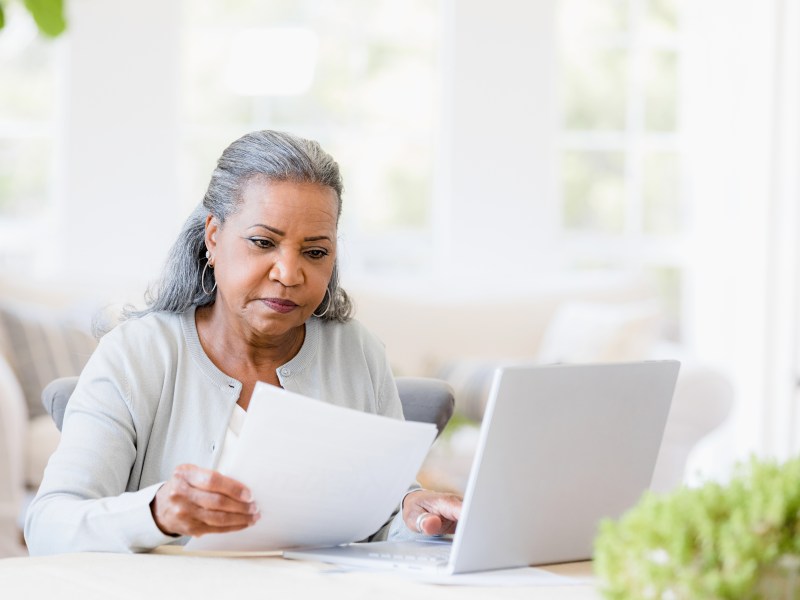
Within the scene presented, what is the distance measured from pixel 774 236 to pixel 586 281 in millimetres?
953

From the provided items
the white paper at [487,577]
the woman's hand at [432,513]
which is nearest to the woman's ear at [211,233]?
the woman's hand at [432,513]

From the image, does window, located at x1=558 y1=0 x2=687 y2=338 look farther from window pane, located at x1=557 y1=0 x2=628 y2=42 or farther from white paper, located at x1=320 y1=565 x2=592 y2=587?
white paper, located at x1=320 y1=565 x2=592 y2=587

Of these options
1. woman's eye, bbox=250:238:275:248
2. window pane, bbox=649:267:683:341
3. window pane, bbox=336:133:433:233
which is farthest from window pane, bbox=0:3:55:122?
woman's eye, bbox=250:238:275:248

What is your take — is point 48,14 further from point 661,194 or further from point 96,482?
point 661,194

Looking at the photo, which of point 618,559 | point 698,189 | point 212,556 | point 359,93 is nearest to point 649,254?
point 698,189

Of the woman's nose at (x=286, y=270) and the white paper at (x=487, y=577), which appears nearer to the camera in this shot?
the white paper at (x=487, y=577)

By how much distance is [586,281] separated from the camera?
183 inches

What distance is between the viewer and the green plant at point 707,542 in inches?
31.8

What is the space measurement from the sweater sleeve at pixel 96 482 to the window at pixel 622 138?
394 centimetres

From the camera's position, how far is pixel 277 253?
1605 millimetres

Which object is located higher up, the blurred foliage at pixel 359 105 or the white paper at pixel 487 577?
the blurred foliage at pixel 359 105

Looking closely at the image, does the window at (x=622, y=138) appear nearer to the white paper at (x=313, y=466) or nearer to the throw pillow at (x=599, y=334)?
the throw pillow at (x=599, y=334)

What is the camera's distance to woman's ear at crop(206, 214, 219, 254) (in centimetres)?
170

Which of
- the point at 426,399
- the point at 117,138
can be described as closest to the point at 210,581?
the point at 426,399
